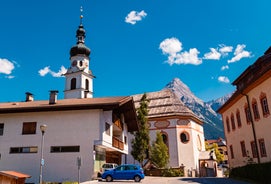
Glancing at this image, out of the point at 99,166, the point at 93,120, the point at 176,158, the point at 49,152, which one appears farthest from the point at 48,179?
the point at 176,158

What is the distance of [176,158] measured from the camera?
41.8 m

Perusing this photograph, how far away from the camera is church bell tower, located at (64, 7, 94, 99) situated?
52969 millimetres

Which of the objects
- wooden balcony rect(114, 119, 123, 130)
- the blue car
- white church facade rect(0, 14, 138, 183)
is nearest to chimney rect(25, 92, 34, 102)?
white church facade rect(0, 14, 138, 183)

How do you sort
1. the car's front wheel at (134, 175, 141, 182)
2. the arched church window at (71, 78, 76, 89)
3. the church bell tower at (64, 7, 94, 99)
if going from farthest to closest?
1. the arched church window at (71, 78, 76, 89)
2. the church bell tower at (64, 7, 94, 99)
3. the car's front wheel at (134, 175, 141, 182)

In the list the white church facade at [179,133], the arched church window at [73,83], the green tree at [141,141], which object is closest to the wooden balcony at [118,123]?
the green tree at [141,141]

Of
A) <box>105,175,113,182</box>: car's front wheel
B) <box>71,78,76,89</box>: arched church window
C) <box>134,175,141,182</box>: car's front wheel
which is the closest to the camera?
<box>134,175,141,182</box>: car's front wheel

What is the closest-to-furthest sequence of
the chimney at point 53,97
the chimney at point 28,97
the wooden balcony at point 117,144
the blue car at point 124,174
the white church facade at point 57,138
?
1. the blue car at point 124,174
2. the white church facade at point 57,138
3. the chimney at point 53,97
4. the wooden balcony at point 117,144
5. the chimney at point 28,97

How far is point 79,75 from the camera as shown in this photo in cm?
5384

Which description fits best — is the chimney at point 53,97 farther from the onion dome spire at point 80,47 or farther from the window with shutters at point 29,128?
the onion dome spire at point 80,47

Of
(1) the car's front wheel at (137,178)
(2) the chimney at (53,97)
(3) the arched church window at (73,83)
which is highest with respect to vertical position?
(3) the arched church window at (73,83)

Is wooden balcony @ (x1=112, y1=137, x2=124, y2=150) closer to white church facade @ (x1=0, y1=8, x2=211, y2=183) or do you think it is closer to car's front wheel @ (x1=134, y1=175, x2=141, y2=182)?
white church facade @ (x1=0, y1=8, x2=211, y2=183)

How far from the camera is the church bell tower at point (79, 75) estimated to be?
52969 mm

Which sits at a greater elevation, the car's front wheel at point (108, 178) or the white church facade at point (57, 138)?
the white church facade at point (57, 138)

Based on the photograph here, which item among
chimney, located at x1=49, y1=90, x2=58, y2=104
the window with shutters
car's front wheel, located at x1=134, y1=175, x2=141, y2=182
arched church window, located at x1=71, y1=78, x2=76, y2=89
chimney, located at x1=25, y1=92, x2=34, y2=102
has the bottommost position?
car's front wheel, located at x1=134, y1=175, x2=141, y2=182
